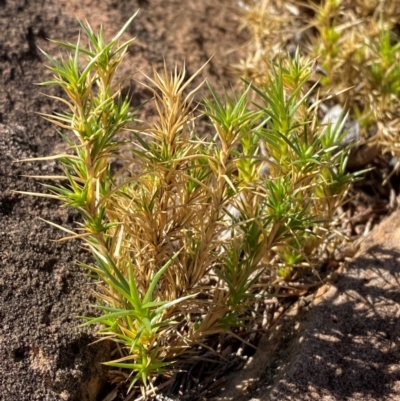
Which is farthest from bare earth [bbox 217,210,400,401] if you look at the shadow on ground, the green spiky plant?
the green spiky plant

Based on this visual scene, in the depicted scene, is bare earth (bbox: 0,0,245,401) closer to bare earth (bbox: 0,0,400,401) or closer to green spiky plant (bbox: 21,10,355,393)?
bare earth (bbox: 0,0,400,401)

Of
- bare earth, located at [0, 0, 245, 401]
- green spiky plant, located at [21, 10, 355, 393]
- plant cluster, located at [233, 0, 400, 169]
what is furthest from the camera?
plant cluster, located at [233, 0, 400, 169]

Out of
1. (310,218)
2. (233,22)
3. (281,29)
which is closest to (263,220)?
(310,218)

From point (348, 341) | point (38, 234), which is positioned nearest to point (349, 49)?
point (348, 341)

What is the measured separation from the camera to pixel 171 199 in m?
1.66

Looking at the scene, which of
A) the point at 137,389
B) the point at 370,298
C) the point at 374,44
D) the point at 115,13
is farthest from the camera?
the point at 115,13

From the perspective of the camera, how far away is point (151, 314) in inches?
57.9

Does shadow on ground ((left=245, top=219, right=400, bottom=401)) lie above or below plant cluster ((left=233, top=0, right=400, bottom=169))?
below

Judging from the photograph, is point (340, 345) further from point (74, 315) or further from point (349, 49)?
point (349, 49)

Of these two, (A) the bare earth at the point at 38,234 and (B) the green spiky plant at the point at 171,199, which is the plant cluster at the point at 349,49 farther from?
(B) the green spiky plant at the point at 171,199

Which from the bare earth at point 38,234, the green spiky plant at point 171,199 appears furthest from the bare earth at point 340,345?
the bare earth at point 38,234

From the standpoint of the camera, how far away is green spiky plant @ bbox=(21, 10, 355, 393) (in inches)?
59.0

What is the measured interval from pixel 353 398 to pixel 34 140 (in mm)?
1303

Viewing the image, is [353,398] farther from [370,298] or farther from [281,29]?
[281,29]
